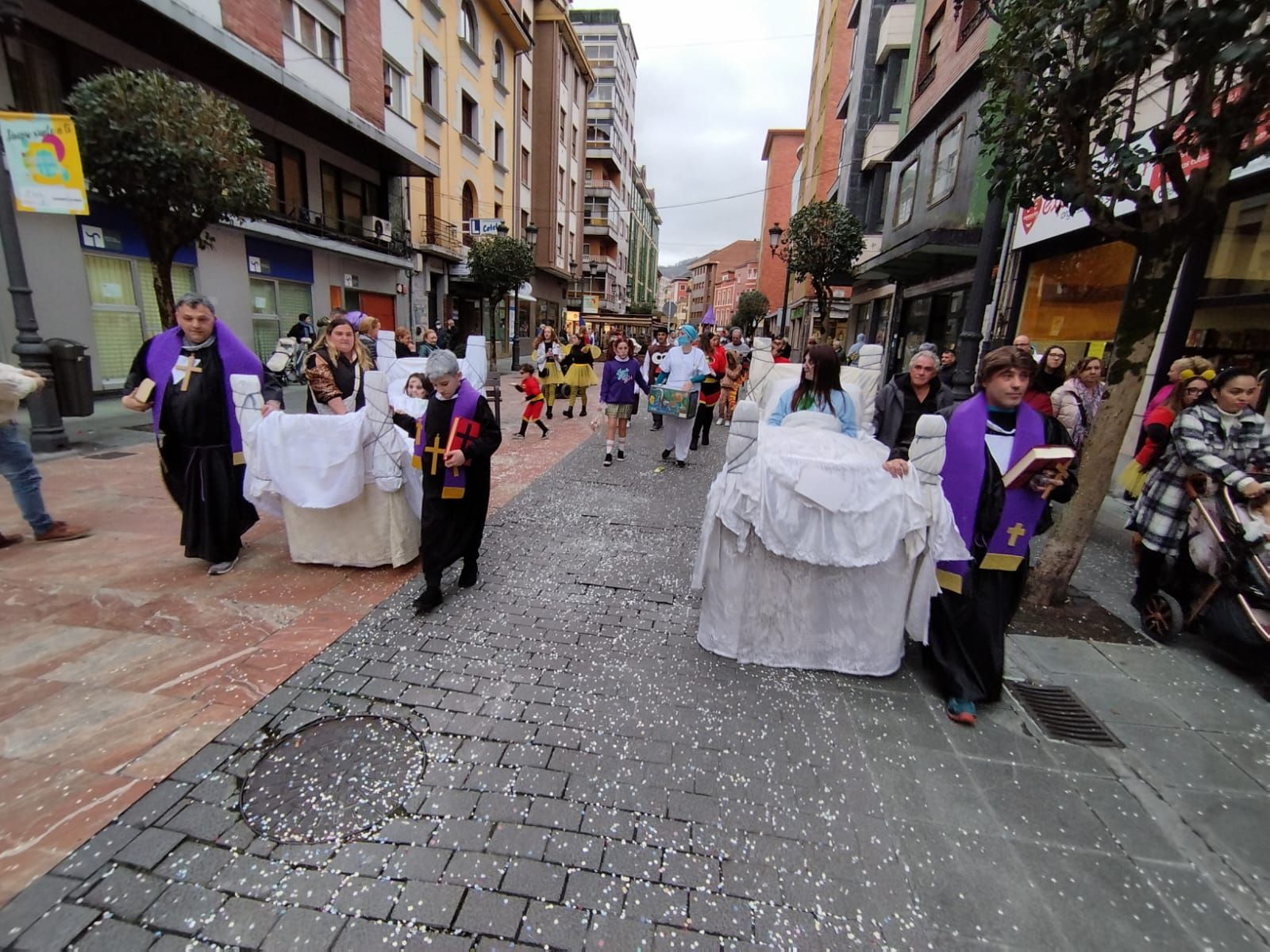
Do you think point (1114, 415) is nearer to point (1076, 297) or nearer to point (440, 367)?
point (440, 367)

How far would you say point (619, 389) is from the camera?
820 cm

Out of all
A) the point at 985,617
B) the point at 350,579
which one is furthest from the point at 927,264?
the point at 350,579

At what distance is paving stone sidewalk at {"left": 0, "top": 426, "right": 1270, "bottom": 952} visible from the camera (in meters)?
1.84

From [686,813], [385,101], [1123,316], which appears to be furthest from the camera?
[385,101]

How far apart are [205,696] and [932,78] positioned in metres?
18.9

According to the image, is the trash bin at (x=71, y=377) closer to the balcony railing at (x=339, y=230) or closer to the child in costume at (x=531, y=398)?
the child in costume at (x=531, y=398)

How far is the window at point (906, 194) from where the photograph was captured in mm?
15789

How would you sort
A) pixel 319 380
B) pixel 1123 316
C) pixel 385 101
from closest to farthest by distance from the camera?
pixel 1123 316, pixel 319 380, pixel 385 101

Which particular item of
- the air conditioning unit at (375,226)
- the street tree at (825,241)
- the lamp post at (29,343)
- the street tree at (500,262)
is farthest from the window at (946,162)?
the air conditioning unit at (375,226)

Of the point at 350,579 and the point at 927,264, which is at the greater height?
the point at 927,264

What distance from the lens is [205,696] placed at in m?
2.82

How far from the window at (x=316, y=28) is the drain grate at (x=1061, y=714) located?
1861 cm

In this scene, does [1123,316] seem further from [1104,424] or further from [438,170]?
[438,170]

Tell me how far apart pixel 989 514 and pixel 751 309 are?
6036cm
